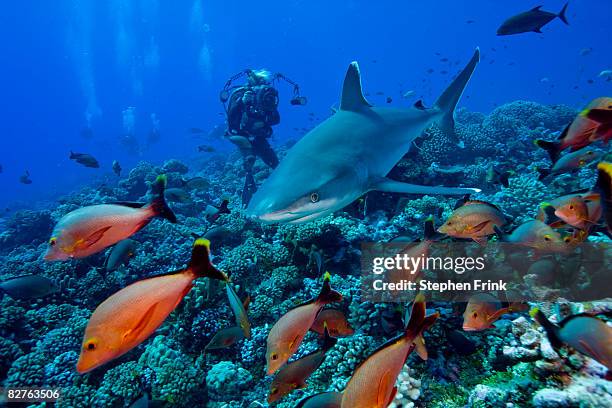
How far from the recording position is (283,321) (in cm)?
215

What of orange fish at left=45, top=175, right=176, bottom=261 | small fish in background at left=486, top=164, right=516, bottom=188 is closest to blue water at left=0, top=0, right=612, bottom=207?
small fish in background at left=486, top=164, right=516, bottom=188

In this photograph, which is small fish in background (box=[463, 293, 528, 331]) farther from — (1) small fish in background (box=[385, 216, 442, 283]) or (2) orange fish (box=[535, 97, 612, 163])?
(2) orange fish (box=[535, 97, 612, 163])

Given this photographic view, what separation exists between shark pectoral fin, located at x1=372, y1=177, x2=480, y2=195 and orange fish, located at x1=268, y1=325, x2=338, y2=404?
185 centimetres

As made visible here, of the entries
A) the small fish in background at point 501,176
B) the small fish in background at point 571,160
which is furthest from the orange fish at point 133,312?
the small fish in background at point 501,176

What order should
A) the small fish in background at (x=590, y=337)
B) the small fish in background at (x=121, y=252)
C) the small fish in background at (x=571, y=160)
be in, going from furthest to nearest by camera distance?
the small fish in background at (x=121, y=252) → the small fish in background at (x=571, y=160) → the small fish in background at (x=590, y=337)

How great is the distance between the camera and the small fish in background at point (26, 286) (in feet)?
14.2

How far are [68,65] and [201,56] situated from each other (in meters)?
64.9

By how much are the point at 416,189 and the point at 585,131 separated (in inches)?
57.9

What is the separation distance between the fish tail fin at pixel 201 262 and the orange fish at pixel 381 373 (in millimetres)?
799

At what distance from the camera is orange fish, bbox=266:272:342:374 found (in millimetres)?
2102

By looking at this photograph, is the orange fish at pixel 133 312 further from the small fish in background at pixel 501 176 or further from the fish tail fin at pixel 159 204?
the small fish in background at pixel 501 176

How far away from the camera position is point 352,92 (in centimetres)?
437

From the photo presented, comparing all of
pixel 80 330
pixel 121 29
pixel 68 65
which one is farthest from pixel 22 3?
pixel 80 330

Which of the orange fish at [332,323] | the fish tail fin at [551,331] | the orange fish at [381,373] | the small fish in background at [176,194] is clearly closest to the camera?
the orange fish at [381,373]
